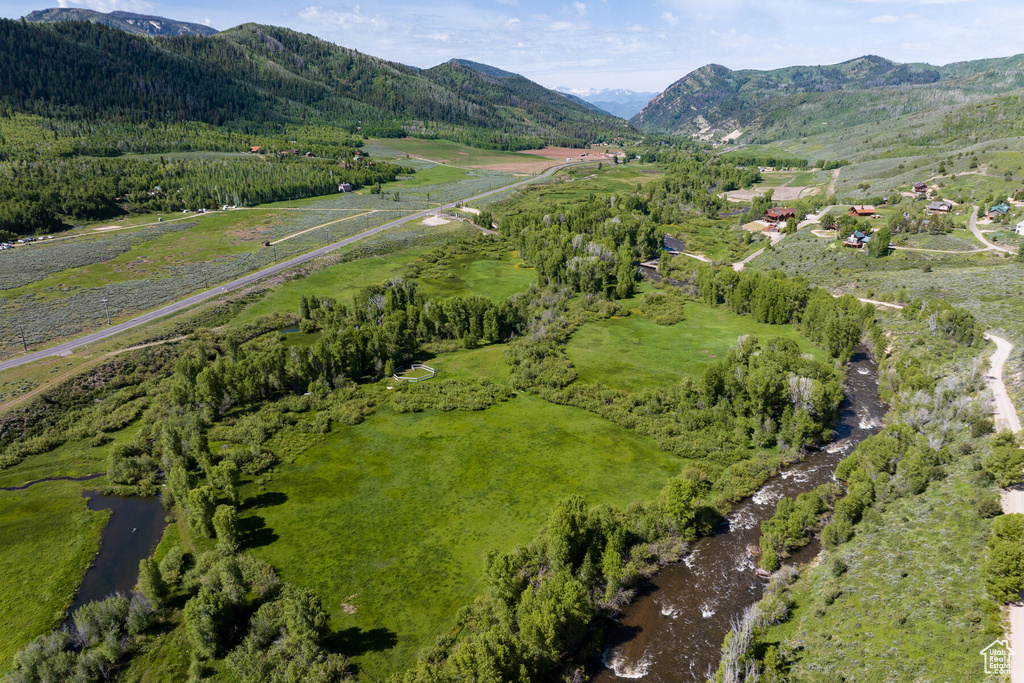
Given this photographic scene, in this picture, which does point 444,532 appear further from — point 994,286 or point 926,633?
point 994,286

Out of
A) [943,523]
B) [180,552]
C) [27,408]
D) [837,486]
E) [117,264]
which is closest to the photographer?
[943,523]

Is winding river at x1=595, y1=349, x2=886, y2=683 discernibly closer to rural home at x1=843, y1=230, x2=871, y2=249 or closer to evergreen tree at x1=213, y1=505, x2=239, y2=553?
evergreen tree at x1=213, y1=505, x2=239, y2=553

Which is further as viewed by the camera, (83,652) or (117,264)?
(117,264)

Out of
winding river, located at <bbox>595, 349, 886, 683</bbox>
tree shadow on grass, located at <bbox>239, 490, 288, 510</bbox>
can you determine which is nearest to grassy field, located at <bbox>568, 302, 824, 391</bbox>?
winding river, located at <bbox>595, 349, 886, 683</bbox>

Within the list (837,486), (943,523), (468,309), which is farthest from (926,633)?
(468,309)

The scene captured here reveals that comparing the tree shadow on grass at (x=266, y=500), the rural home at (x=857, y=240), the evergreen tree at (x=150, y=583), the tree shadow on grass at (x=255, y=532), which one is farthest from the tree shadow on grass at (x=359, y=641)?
the rural home at (x=857, y=240)

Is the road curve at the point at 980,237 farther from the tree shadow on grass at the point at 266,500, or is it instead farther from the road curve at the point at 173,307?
the road curve at the point at 173,307

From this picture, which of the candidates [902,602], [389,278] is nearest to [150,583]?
[902,602]
